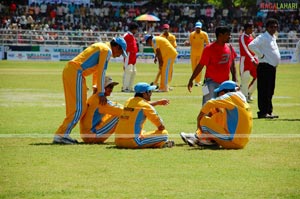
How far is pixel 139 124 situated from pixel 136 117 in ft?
0.37

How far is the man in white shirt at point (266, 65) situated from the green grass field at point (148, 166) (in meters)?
0.42

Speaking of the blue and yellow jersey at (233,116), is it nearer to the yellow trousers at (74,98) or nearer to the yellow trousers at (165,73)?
the yellow trousers at (74,98)

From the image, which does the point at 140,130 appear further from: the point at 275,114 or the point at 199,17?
the point at 199,17

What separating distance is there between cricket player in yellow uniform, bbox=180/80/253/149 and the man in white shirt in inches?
209

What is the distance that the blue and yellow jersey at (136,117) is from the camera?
41.3 feet

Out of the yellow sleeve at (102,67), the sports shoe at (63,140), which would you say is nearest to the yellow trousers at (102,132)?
the sports shoe at (63,140)

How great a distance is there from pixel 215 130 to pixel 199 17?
48819mm

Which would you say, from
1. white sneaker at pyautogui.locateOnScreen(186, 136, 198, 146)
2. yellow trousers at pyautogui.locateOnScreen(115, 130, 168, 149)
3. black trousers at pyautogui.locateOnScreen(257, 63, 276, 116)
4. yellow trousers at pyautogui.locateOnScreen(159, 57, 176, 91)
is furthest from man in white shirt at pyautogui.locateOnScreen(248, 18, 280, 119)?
yellow trousers at pyautogui.locateOnScreen(159, 57, 176, 91)

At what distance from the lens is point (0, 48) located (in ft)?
155

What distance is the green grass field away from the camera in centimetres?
936

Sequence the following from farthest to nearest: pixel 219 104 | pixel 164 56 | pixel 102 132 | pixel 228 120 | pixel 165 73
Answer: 1. pixel 165 73
2. pixel 164 56
3. pixel 102 132
4. pixel 228 120
5. pixel 219 104

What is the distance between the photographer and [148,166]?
36.4 feet

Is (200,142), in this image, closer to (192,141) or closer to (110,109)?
(192,141)

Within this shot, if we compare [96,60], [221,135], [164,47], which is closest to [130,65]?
[164,47]
